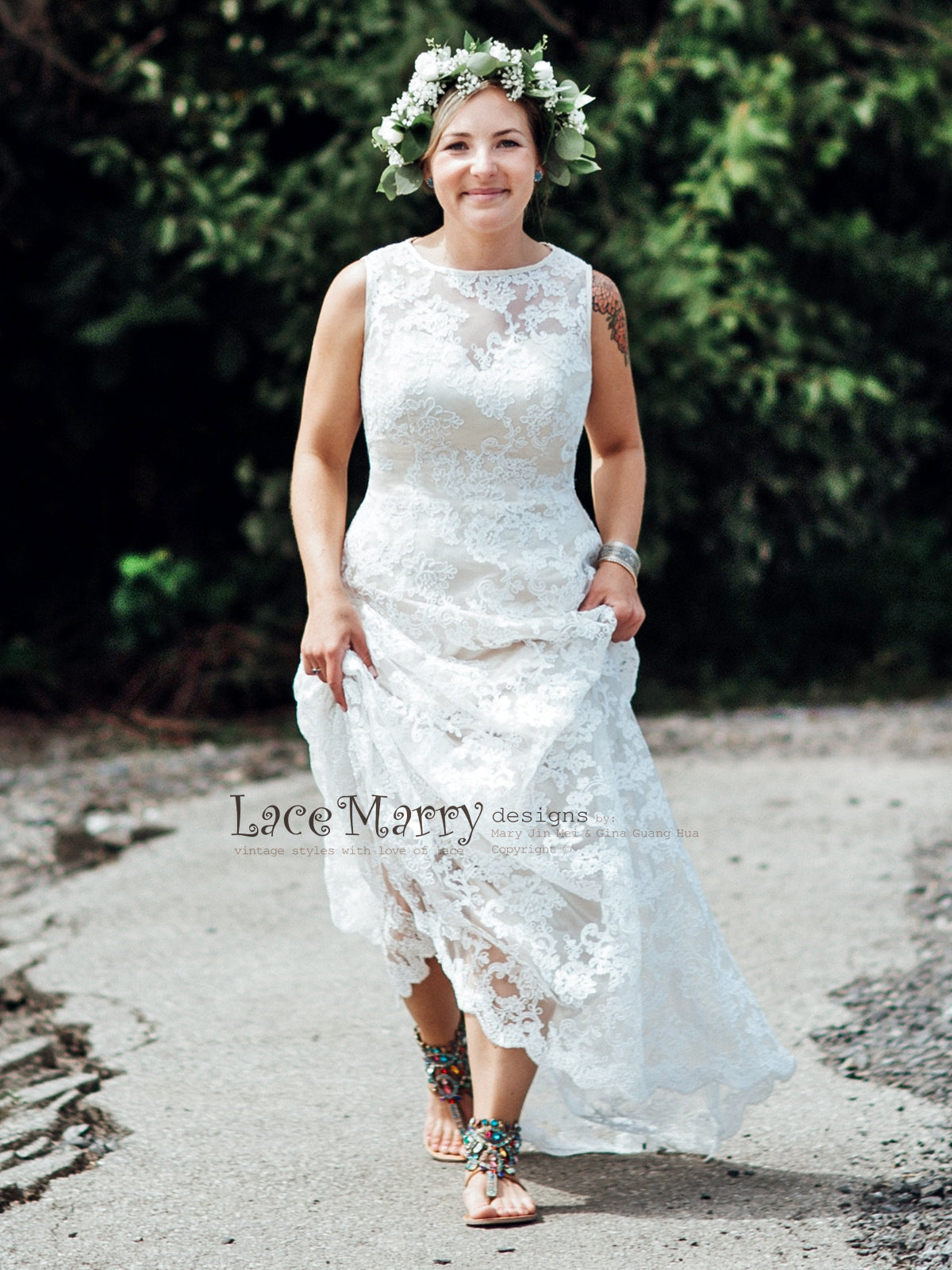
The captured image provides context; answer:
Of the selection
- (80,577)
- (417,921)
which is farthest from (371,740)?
(80,577)

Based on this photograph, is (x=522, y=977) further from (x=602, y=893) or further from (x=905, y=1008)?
(x=905, y=1008)

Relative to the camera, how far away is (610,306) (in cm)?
270

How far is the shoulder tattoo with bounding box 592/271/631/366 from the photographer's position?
8.76 feet

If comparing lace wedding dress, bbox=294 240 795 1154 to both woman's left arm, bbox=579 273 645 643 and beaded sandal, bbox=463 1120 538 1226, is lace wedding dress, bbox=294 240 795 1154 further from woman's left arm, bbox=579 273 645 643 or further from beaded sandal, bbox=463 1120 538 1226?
beaded sandal, bbox=463 1120 538 1226

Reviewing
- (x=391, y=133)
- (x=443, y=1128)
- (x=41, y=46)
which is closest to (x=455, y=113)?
(x=391, y=133)

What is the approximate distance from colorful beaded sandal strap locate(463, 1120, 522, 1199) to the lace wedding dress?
174mm

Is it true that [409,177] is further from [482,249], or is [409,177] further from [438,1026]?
[438,1026]

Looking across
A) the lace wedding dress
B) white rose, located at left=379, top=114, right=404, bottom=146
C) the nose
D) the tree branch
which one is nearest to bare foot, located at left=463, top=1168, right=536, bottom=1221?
the lace wedding dress

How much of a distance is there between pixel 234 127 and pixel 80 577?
2.52 metres

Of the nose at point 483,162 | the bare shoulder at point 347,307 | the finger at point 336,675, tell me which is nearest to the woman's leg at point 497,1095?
the finger at point 336,675

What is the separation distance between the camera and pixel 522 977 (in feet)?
8.19

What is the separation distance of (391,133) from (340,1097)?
6.39 ft

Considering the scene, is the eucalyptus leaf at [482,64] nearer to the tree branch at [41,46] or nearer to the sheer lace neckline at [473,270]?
the sheer lace neckline at [473,270]

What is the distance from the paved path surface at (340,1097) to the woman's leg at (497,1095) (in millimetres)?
45
